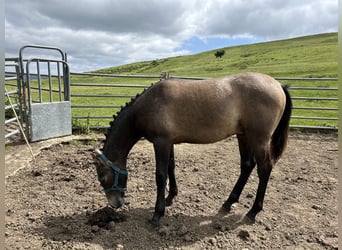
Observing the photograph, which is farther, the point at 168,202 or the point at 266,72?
the point at 266,72

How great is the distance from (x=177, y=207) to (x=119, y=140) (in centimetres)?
115

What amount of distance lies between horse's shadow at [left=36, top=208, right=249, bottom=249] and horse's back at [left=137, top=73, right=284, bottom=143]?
0.93 m

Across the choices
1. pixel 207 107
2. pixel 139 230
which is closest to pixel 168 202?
pixel 139 230

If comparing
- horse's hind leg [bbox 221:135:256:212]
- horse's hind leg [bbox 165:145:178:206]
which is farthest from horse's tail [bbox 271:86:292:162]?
horse's hind leg [bbox 165:145:178:206]

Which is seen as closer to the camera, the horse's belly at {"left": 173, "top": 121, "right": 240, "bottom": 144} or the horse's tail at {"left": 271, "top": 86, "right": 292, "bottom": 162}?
the horse's belly at {"left": 173, "top": 121, "right": 240, "bottom": 144}

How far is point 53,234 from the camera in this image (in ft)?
10.5

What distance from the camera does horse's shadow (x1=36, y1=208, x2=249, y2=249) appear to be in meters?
3.11

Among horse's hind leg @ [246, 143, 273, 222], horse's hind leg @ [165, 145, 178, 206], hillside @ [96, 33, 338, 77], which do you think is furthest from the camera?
hillside @ [96, 33, 338, 77]

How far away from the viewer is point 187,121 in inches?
134

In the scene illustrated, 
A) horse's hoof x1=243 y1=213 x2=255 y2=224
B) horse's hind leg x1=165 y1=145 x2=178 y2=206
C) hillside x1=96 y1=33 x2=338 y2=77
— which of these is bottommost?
horse's hoof x1=243 y1=213 x2=255 y2=224

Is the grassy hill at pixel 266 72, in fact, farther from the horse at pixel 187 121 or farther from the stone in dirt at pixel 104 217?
the stone in dirt at pixel 104 217

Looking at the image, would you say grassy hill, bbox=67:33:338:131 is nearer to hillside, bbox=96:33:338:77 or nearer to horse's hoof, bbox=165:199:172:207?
hillside, bbox=96:33:338:77

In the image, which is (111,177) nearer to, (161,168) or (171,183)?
(161,168)

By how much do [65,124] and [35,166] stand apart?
194 cm
